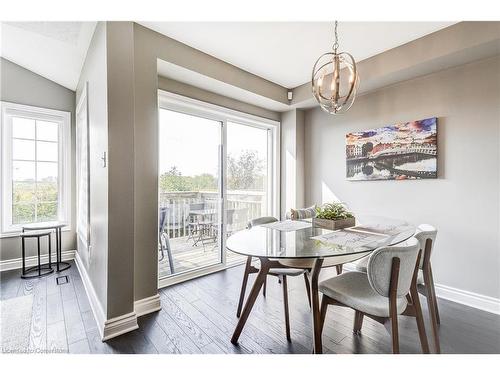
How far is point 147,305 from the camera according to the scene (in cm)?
215

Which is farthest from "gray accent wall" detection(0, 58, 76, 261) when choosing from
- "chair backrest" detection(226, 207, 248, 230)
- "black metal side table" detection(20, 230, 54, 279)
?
"chair backrest" detection(226, 207, 248, 230)

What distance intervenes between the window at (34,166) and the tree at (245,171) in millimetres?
2414

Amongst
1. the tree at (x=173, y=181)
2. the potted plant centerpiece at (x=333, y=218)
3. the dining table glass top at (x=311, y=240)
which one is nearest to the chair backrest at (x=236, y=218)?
the tree at (x=173, y=181)

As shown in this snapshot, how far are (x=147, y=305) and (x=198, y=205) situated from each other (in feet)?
4.21

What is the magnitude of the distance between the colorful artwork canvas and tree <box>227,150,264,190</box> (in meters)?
1.31

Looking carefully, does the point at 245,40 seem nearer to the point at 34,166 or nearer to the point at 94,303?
the point at 94,303

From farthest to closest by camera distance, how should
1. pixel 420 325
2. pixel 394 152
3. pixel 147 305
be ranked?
pixel 394 152
pixel 147 305
pixel 420 325

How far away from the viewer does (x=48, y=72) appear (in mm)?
3098

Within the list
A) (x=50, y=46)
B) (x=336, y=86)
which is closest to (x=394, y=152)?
(x=336, y=86)

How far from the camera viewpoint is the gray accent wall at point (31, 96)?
3.05 m

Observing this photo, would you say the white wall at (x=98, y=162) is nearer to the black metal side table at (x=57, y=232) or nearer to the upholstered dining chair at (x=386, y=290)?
the black metal side table at (x=57, y=232)

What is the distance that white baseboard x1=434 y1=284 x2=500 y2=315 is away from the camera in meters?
2.17
